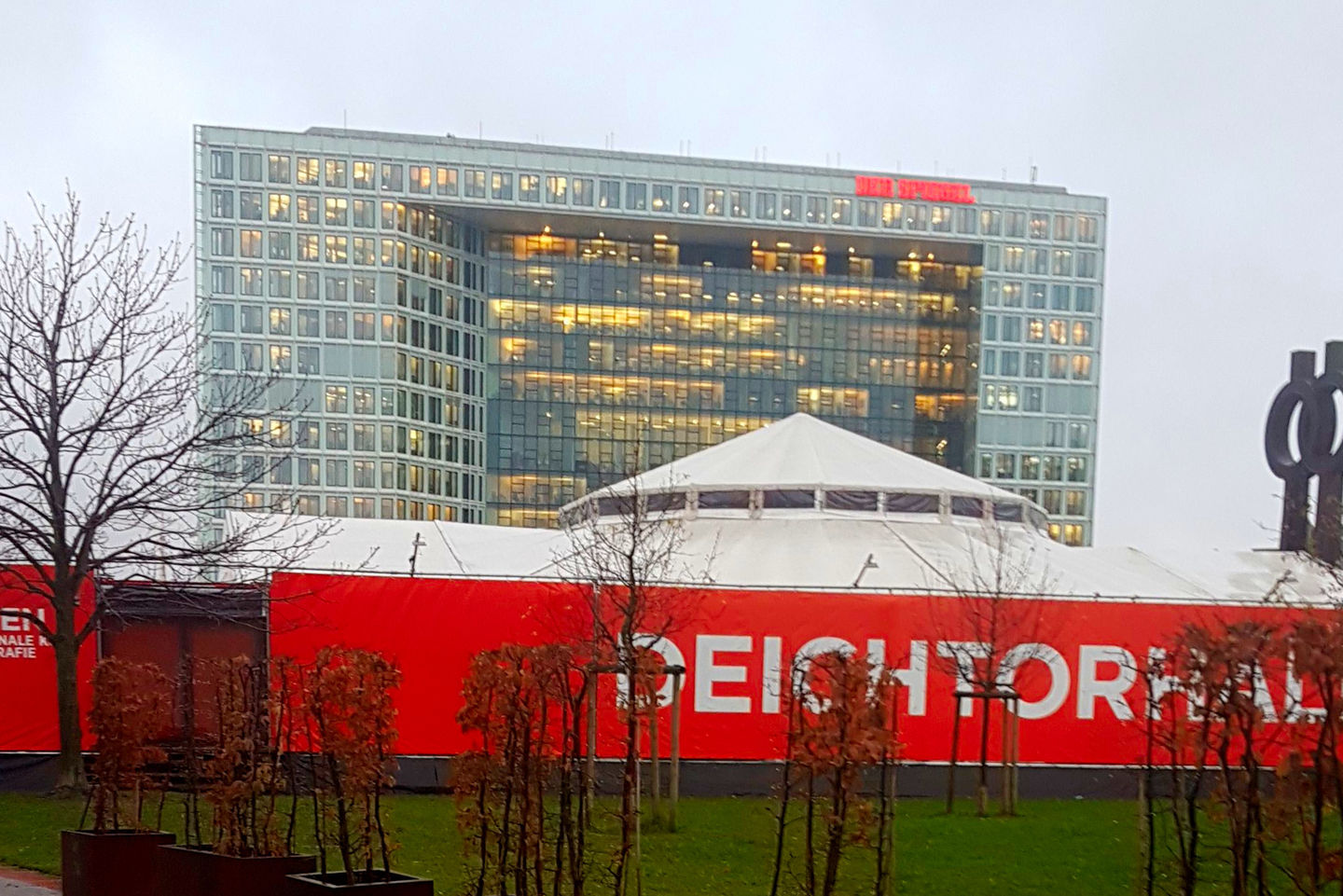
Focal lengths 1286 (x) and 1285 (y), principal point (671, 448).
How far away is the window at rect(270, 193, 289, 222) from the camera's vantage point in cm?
7412

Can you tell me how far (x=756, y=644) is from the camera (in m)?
15.6

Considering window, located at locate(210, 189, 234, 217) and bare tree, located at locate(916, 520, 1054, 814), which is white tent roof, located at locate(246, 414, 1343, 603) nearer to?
bare tree, located at locate(916, 520, 1054, 814)

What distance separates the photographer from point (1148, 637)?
52.4 ft

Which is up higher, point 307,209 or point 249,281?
point 307,209

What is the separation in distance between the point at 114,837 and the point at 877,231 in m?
78.4

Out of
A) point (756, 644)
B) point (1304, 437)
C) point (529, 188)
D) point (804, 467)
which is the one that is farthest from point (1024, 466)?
point (756, 644)

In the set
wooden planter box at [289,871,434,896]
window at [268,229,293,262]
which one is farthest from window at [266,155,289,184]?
wooden planter box at [289,871,434,896]

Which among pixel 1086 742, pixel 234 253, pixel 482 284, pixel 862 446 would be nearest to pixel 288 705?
pixel 1086 742

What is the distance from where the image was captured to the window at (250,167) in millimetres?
73438

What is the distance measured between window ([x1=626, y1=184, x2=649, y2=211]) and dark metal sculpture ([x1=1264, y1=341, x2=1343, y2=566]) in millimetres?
56211

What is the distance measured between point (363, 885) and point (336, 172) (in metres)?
73.2

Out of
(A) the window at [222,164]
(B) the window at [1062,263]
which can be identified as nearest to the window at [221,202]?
(A) the window at [222,164]

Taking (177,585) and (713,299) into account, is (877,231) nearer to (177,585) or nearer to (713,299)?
(713,299)

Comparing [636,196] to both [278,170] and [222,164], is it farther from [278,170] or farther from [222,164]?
[222,164]
